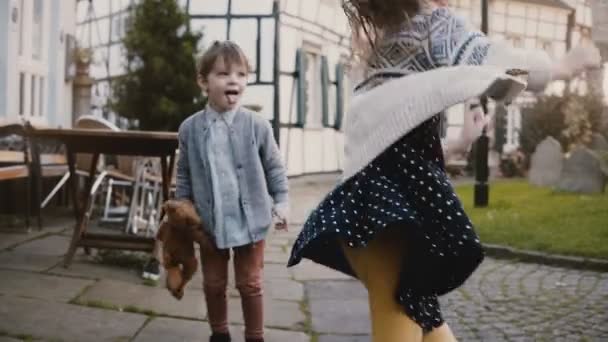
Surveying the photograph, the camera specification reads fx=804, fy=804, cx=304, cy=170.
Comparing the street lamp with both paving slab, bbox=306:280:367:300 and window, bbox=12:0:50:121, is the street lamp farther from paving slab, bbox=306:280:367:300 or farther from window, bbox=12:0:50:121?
window, bbox=12:0:50:121

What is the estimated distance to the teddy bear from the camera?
121 inches

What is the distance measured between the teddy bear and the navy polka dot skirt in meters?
1.31

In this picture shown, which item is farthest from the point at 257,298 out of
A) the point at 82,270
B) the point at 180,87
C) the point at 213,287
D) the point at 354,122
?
the point at 180,87

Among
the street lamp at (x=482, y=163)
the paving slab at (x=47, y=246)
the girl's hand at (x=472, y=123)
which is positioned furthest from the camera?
the street lamp at (x=482, y=163)

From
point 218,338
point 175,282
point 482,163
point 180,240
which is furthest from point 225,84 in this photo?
point 482,163

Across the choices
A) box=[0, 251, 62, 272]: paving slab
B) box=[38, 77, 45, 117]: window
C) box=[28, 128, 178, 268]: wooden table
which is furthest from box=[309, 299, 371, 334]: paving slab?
box=[38, 77, 45, 117]: window

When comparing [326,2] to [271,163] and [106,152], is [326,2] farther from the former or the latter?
[271,163]

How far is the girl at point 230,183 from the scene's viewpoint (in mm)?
3064

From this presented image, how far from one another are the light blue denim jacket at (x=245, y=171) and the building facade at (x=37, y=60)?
4.78 m

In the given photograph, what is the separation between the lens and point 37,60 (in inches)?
341

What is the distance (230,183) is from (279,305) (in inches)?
50.7

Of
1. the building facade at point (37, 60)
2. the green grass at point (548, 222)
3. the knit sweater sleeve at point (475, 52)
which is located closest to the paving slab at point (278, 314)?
the knit sweater sleeve at point (475, 52)

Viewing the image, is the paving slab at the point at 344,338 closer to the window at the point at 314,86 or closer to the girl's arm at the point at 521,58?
the girl's arm at the point at 521,58

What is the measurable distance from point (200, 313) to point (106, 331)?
567mm
